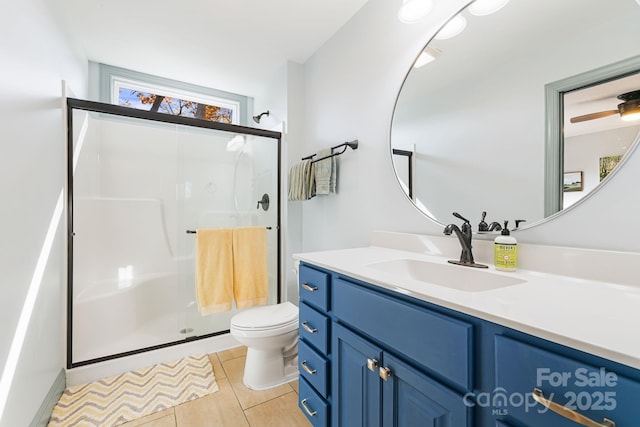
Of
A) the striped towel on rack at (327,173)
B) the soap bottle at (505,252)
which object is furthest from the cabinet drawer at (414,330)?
the striped towel on rack at (327,173)

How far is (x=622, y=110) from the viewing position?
2.84 ft

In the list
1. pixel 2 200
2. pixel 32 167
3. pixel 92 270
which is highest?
pixel 32 167

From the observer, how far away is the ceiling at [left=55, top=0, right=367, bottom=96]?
1.81 meters

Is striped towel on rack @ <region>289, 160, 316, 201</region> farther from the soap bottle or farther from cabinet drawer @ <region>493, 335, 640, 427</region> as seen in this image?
cabinet drawer @ <region>493, 335, 640, 427</region>

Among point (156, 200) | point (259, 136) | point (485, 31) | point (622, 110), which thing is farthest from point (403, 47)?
point (156, 200)

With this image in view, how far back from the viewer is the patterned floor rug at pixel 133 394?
147 cm

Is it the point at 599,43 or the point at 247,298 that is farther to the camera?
the point at 247,298

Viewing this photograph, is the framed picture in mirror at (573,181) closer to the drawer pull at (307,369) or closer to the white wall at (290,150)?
the drawer pull at (307,369)

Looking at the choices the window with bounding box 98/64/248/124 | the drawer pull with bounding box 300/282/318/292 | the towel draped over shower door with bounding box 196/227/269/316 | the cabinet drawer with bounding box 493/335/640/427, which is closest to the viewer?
the cabinet drawer with bounding box 493/335/640/427

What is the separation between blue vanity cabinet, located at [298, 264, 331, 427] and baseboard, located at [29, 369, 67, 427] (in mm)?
1260

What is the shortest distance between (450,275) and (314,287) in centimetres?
57

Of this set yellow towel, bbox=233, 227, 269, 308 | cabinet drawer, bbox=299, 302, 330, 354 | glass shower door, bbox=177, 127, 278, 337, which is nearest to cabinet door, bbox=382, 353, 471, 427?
cabinet drawer, bbox=299, 302, 330, 354

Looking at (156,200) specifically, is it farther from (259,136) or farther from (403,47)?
(403,47)

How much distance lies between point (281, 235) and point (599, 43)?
221cm
